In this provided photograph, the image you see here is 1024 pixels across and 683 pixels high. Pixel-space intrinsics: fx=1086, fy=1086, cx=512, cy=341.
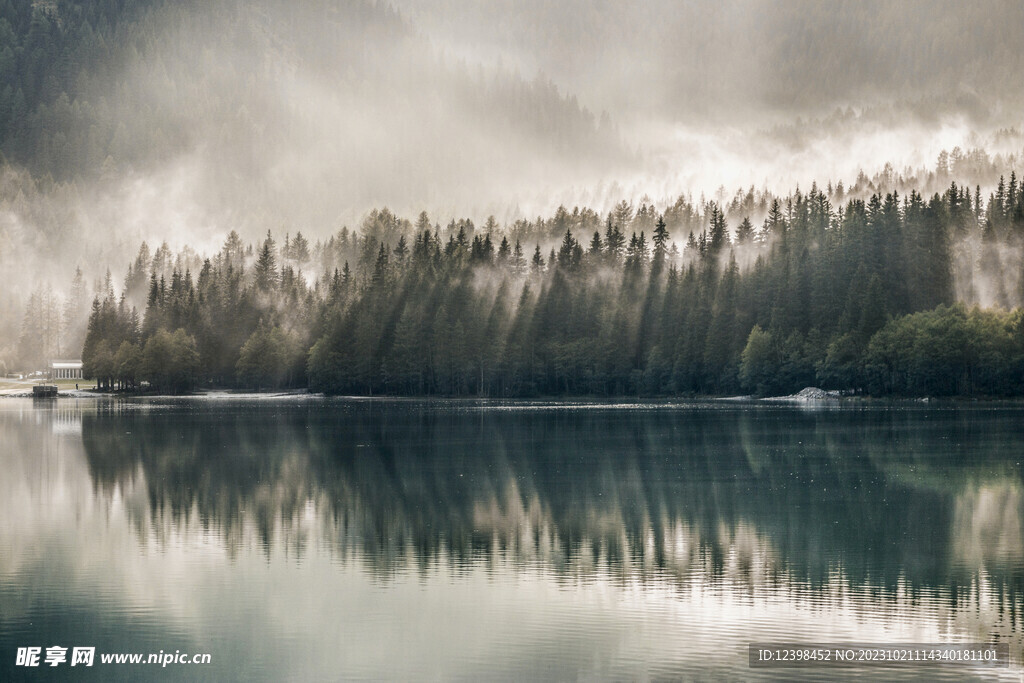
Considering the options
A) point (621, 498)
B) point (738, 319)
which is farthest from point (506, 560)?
point (738, 319)

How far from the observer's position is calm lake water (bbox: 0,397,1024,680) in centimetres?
2073

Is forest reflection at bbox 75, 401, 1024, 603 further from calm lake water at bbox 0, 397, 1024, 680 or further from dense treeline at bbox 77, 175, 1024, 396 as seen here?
dense treeline at bbox 77, 175, 1024, 396

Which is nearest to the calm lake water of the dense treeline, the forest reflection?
the forest reflection

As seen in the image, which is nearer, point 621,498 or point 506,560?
point 506,560

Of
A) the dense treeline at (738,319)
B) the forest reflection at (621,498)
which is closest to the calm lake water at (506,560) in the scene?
the forest reflection at (621,498)

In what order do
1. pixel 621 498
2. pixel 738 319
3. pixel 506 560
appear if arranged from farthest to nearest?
pixel 738 319 < pixel 621 498 < pixel 506 560

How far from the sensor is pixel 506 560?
2841 cm

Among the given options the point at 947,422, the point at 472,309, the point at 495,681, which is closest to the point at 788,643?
the point at 495,681

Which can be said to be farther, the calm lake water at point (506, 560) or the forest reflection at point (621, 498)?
the forest reflection at point (621, 498)

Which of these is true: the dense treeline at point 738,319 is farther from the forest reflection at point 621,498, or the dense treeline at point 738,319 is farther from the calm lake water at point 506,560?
the calm lake water at point 506,560

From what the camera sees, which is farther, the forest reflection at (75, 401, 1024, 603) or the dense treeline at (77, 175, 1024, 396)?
the dense treeline at (77, 175, 1024, 396)

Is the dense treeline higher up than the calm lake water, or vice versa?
the dense treeline

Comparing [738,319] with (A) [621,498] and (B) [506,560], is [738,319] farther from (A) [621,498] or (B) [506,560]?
(B) [506,560]

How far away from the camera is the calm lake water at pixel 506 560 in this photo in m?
20.7
